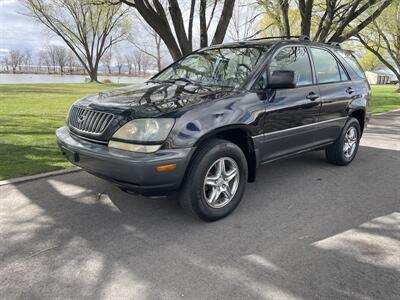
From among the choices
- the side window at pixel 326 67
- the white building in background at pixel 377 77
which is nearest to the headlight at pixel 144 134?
the side window at pixel 326 67

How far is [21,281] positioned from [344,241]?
8.89 ft

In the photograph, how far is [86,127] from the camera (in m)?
3.39

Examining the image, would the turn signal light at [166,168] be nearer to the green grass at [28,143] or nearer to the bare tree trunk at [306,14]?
the green grass at [28,143]

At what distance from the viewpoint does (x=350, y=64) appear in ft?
17.7

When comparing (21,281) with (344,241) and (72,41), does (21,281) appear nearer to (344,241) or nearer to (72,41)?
(344,241)

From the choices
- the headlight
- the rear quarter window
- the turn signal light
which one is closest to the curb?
the headlight

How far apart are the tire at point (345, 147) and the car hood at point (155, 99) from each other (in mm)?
2504

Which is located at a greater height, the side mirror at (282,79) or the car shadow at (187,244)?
the side mirror at (282,79)

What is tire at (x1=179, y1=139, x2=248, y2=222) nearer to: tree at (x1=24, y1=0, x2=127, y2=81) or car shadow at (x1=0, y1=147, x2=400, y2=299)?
car shadow at (x1=0, y1=147, x2=400, y2=299)

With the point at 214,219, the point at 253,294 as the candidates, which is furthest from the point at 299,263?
the point at 214,219

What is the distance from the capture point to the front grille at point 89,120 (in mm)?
3188

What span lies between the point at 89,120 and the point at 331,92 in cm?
328

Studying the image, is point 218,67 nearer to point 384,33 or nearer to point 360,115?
point 360,115

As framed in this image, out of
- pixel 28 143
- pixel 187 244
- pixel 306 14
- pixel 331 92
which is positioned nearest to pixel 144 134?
pixel 187 244
